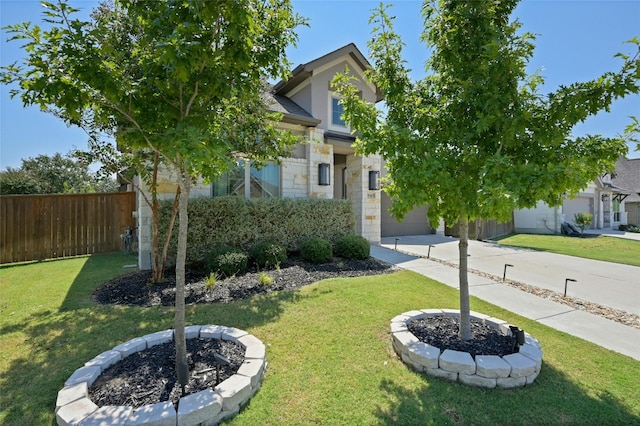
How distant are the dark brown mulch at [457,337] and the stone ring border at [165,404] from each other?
2226mm

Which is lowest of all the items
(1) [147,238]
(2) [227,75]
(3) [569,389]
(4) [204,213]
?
(3) [569,389]

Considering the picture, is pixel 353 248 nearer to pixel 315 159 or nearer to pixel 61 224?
pixel 315 159

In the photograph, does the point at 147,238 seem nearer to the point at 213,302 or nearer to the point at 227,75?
the point at 213,302

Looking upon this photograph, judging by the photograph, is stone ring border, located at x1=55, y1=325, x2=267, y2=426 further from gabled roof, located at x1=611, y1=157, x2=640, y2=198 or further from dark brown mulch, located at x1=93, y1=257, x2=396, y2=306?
gabled roof, located at x1=611, y1=157, x2=640, y2=198

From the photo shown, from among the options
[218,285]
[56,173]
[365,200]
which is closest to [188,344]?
[218,285]

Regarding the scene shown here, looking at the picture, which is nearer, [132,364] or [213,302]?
[132,364]

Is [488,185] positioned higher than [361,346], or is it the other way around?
[488,185]

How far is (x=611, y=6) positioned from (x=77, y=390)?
1082 cm

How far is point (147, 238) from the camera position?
7852 millimetres

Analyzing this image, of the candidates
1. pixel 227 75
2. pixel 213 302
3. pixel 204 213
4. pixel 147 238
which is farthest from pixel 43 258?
pixel 227 75

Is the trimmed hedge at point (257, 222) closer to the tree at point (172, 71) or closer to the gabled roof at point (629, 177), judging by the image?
the tree at point (172, 71)

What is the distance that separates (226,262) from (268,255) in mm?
1165

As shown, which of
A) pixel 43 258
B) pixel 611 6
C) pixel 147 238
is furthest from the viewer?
pixel 43 258

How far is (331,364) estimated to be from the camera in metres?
3.48
